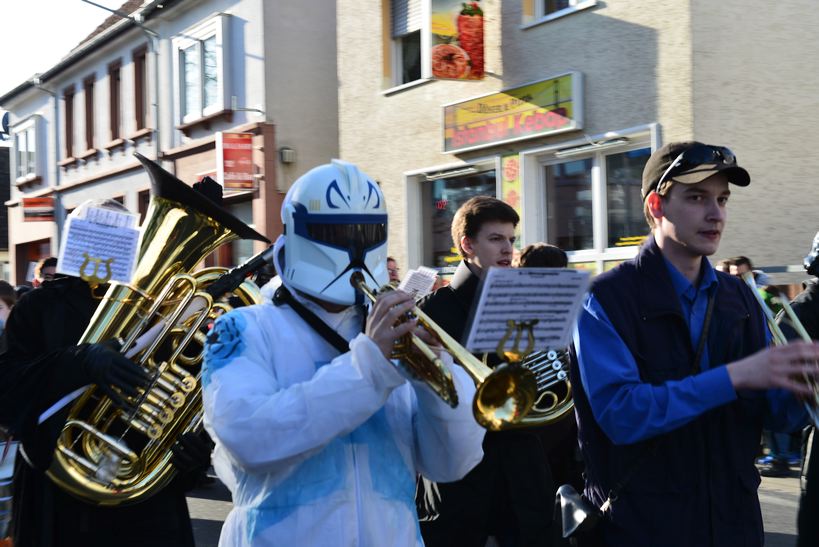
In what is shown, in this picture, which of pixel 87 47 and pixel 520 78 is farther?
pixel 87 47

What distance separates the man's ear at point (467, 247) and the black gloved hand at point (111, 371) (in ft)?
5.35

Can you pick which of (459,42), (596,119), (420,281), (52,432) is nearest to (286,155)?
(459,42)

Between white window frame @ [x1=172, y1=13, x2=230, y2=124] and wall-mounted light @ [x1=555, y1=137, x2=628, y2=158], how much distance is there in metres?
8.75

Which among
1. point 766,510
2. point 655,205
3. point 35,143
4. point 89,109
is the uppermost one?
point 89,109

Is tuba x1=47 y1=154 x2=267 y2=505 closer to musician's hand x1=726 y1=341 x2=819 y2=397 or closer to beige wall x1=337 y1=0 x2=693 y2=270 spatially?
musician's hand x1=726 y1=341 x2=819 y2=397

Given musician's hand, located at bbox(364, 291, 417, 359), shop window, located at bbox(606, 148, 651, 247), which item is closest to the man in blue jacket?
musician's hand, located at bbox(364, 291, 417, 359)

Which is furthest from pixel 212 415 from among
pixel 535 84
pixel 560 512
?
pixel 535 84

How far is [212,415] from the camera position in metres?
2.29

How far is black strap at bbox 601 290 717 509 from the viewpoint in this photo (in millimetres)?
2859

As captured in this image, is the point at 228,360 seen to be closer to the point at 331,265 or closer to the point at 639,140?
the point at 331,265

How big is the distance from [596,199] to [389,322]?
9646mm

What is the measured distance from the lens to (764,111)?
10.5 m

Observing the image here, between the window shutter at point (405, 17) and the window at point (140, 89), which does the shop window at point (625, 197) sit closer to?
the window shutter at point (405, 17)

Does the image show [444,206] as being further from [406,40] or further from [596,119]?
[596,119]
